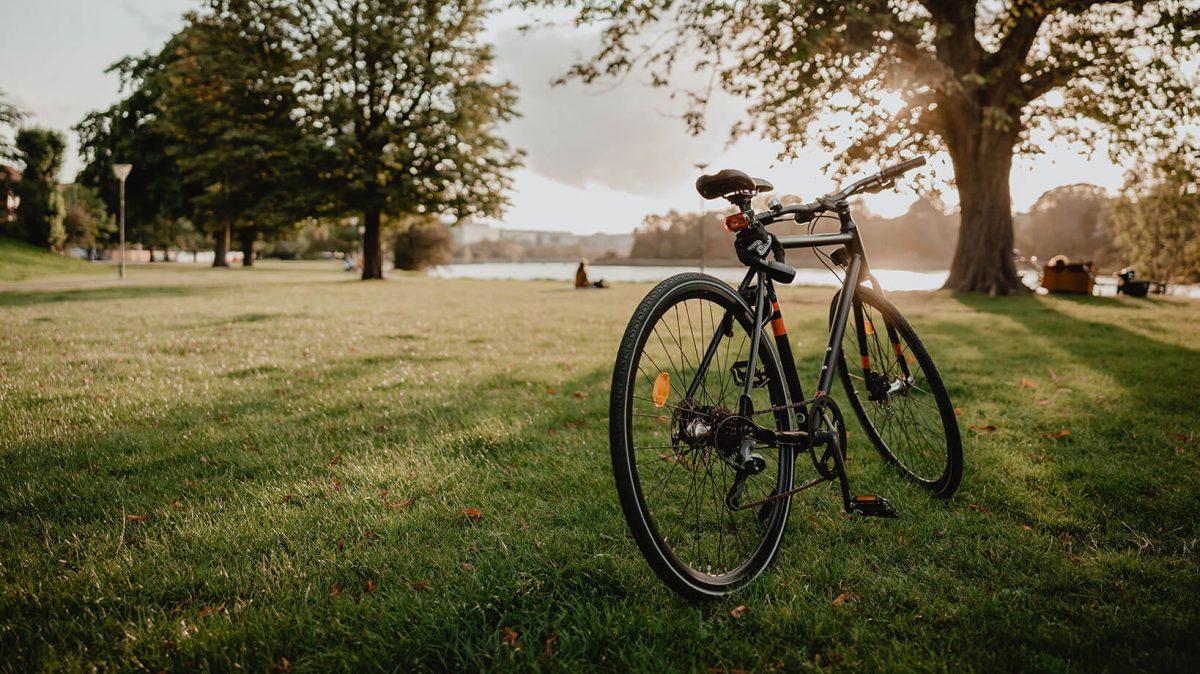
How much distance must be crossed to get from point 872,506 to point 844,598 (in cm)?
62

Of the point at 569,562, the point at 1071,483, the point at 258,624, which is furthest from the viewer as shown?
the point at 1071,483

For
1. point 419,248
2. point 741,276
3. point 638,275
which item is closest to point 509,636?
point 741,276

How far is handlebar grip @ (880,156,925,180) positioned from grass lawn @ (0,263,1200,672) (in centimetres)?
A: 169

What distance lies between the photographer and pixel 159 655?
1.81 metres

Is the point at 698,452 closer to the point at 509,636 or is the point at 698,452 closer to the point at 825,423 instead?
the point at 825,423

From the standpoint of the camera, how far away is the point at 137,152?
123 feet

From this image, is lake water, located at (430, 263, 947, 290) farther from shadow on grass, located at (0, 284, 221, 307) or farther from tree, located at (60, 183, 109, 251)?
tree, located at (60, 183, 109, 251)

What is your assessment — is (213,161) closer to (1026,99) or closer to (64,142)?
(1026,99)

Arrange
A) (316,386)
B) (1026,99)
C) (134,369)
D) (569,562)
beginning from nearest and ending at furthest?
(569,562) < (316,386) < (134,369) < (1026,99)

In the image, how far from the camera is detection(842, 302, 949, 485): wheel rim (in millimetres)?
3221

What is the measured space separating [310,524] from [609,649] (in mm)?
1632

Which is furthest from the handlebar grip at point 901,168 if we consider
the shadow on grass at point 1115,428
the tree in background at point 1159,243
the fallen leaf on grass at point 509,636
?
the tree in background at point 1159,243

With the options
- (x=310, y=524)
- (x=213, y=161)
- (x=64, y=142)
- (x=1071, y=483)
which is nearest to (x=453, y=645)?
(x=310, y=524)

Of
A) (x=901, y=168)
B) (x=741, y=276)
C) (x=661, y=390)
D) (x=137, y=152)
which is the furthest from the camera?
(x=137, y=152)
